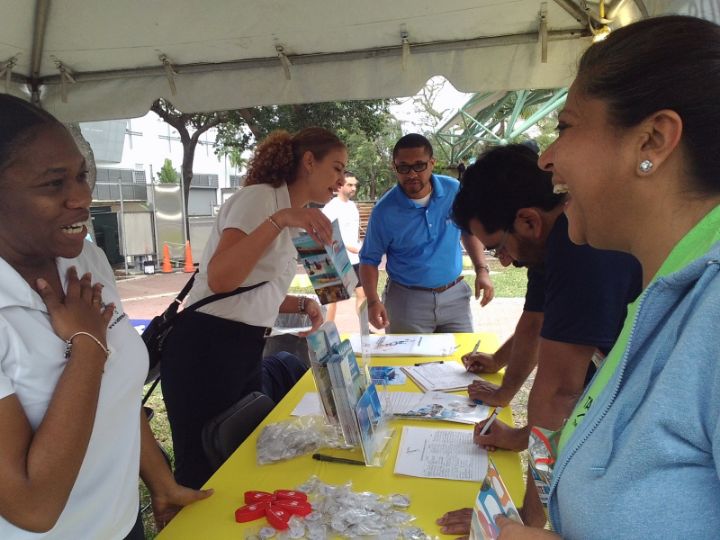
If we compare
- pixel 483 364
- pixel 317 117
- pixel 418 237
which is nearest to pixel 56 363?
pixel 483 364

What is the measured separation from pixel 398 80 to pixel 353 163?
20341 mm

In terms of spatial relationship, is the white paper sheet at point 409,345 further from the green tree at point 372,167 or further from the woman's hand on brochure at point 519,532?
the green tree at point 372,167

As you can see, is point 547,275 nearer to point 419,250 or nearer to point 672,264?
point 672,264

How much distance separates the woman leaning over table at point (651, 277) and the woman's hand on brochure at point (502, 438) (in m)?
0.69

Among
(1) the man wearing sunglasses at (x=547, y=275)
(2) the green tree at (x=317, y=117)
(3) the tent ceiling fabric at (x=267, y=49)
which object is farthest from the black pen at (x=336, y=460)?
(2) the green tree at (x=317, y=117)

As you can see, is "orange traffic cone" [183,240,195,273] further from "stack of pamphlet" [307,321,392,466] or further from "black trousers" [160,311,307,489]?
"stack of pamphlet" [307,321,392,466]

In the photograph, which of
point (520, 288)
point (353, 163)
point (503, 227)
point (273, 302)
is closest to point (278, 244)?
point (273, 302)

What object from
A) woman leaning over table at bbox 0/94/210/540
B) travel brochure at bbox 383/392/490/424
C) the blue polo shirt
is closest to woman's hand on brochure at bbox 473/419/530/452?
travel brochure at bbox 383/392/490/424

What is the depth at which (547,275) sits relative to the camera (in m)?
1.33

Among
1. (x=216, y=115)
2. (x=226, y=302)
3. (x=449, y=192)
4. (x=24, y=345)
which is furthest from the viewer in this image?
(x=216, y=115)

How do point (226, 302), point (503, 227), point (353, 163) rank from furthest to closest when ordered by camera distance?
point (353, 163)
point (226, 302)
point (503, 227)

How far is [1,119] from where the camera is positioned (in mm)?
958

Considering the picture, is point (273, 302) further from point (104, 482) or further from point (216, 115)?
point (216, 115)

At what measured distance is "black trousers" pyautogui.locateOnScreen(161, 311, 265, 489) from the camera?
189 centimetres
